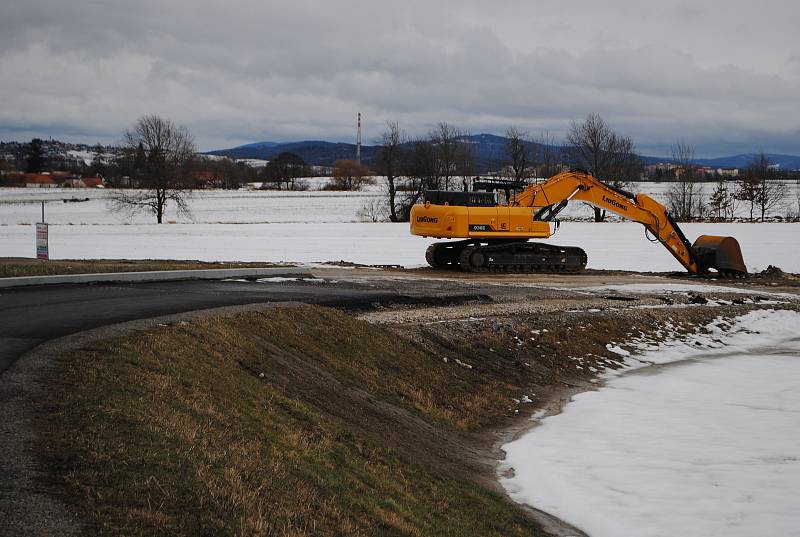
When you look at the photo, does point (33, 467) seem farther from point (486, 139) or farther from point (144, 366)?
point (486, 139)

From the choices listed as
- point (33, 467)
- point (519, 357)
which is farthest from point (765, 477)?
point (33, 467)

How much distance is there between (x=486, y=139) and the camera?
85.4m

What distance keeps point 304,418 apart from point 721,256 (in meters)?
22.5

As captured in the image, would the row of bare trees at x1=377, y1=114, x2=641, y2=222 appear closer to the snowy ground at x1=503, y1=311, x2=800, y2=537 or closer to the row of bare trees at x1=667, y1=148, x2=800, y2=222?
the row of bare trees at x1=667, y1=148, x2=800, y2=222

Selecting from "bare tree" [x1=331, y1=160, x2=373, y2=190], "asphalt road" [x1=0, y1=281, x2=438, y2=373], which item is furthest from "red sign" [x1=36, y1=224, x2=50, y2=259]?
"bare tree" [x1=331, y1=160, x2=373, y2=190]

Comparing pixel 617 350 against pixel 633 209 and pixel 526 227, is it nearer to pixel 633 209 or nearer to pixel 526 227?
pixel 526 227

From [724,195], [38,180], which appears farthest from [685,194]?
[38,180]

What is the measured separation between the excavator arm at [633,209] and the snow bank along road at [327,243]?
19.6 feet

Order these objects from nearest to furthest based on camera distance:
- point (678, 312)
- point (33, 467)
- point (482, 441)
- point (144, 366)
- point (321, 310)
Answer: point (33, 467) < point (144, 366) < point (482, 441) < point (321, 310) < point (678, 312)

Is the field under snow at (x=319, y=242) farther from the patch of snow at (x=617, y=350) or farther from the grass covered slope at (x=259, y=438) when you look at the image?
the grass covered slope at (x=259, y=438)

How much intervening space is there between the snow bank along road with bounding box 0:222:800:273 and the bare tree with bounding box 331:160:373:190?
2612 inches

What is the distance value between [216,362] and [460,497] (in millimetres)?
3737

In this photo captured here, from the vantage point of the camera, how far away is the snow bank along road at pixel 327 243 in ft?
120

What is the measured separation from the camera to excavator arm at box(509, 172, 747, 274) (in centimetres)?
2673
